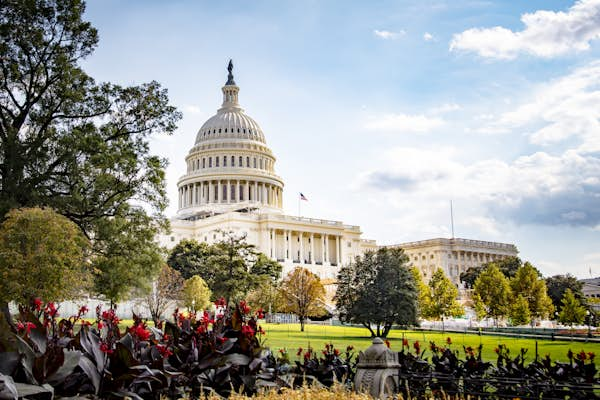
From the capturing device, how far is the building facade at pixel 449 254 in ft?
515

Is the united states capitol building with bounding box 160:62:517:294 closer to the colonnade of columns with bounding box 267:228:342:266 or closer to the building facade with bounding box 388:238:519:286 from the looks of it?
the colonnade of columns with bounding box 267:228:342:266

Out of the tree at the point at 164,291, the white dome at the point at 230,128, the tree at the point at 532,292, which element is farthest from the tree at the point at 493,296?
the white dome at the point at 230,128

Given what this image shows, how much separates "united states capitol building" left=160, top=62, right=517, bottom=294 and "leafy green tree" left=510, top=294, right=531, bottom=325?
2277 inches

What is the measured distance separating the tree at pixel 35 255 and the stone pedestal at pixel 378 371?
2400 centimetres

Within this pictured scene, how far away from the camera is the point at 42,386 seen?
21.9ft

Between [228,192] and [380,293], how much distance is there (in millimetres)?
91336

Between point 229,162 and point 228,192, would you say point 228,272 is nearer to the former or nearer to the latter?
point 228,192

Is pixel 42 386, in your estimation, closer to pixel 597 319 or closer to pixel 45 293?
pixel 45 293

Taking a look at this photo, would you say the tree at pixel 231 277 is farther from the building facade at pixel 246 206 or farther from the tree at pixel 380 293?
the building facade at pixel 246 206

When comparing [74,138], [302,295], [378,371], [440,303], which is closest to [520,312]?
[440,303]

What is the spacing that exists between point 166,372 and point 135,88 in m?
30.7

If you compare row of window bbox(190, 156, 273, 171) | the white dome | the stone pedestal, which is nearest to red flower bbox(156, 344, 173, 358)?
the stone pedestal

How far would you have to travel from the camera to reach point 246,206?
134750 mm

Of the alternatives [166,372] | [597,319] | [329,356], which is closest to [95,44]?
[329,356]
